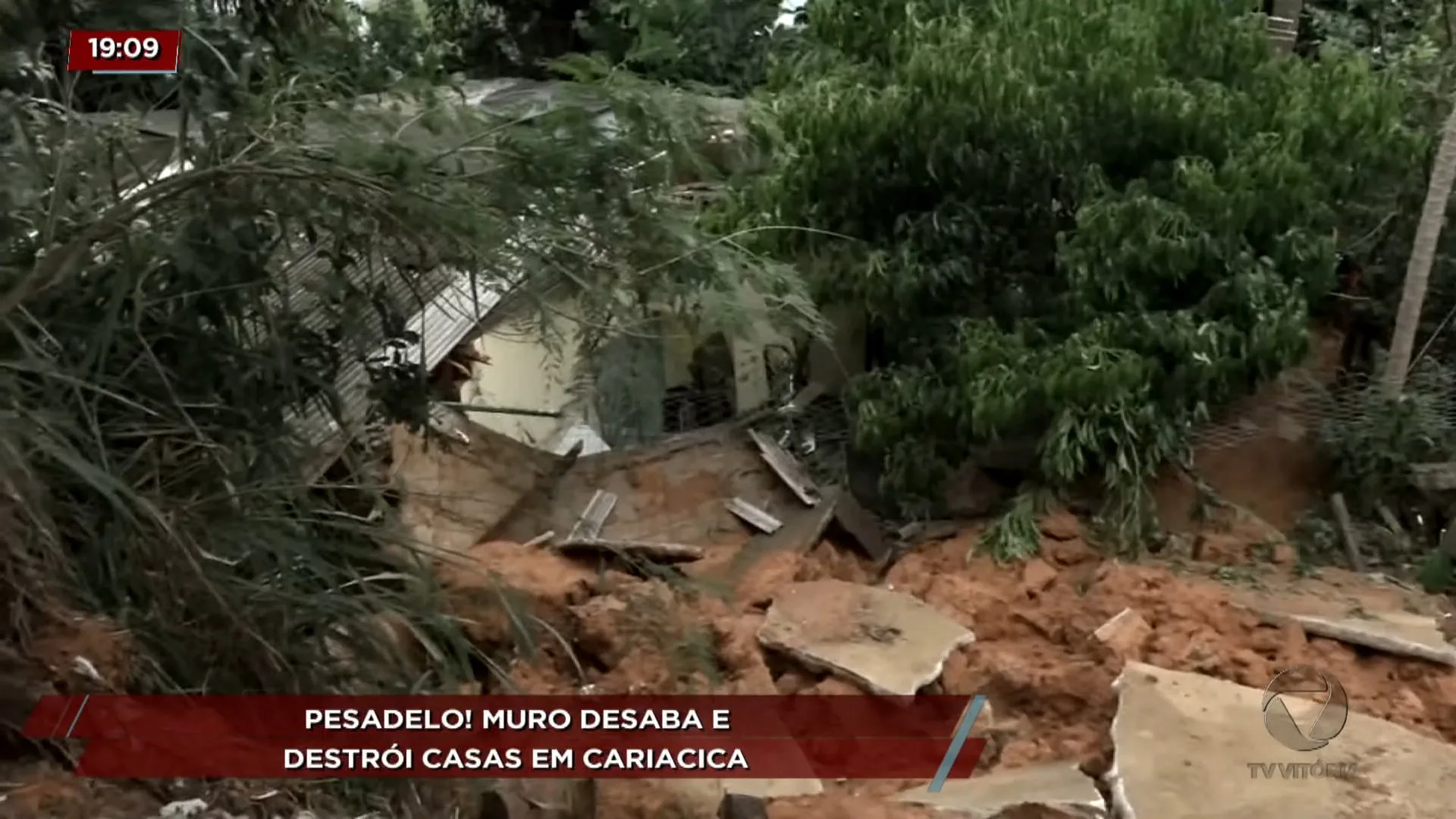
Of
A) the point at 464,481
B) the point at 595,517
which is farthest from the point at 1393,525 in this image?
the point at 464,481

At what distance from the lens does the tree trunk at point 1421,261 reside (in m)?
4.22

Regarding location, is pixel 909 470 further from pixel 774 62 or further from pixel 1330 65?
pixel 1330 65

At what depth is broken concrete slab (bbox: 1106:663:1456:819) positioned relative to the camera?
263 cm

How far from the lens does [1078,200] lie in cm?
409

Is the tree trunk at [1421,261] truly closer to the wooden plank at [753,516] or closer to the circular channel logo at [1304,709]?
the circular channel logo at [1304,709]

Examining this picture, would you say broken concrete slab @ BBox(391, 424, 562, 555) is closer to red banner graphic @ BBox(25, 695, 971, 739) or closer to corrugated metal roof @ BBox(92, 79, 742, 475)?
corrugated metal roof @ BBox(92, 79, 742, 475)

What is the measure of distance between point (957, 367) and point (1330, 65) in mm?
1622

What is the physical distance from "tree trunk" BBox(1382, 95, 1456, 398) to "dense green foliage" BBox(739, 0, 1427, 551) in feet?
0.36

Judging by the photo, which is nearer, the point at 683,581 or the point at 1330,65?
the point at 683,581

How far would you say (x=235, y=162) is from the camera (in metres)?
1.97

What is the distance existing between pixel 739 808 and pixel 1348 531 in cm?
286

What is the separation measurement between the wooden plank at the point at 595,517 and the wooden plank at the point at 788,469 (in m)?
0.69

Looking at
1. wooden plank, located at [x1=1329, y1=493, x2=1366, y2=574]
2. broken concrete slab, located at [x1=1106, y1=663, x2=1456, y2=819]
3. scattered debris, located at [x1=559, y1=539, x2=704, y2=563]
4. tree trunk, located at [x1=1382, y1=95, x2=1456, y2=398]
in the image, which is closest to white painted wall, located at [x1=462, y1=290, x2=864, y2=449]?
scattered debris, located at [x1=559, y1=539, x2=704, y2=563]

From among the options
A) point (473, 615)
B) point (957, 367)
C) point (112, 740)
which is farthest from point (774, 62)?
point (112, 740)
